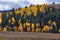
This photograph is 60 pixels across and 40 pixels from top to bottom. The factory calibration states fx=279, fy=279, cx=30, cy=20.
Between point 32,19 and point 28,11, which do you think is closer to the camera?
point 32,19

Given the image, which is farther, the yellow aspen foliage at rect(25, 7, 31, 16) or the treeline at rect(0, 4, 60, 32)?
the yellow aspen foliage at rect(25, 7, 31, 16)

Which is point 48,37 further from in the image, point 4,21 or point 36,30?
point 4,21

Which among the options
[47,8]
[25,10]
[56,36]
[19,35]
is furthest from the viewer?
[25,10]

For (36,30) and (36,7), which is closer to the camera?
(36,30)

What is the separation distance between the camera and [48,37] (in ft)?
24.1

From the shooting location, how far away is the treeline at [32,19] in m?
8.07

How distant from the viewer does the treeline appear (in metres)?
8.07

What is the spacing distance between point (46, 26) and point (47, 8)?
0.73 m

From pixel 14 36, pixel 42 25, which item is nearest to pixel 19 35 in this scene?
pixel 14 36

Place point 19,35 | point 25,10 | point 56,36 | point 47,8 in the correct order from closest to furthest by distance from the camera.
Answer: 1. point 56,36
2. point 19,35
3. point 47,8
4. point 25,10

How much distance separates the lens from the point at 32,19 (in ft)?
29.1

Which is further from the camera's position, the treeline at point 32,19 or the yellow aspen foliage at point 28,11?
the yellow aspen foliage at point 28,11

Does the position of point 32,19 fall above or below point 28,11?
below

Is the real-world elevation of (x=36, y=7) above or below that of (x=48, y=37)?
above
